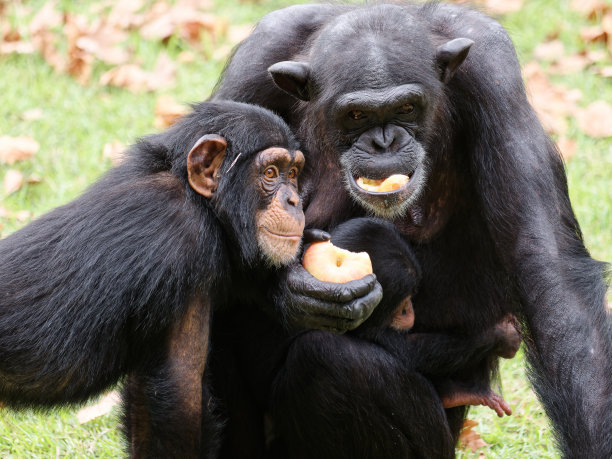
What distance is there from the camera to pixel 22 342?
14.3 ft

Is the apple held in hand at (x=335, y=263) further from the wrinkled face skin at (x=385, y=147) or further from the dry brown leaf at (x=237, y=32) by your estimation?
the dry brown leaf at (x=237, y=32)

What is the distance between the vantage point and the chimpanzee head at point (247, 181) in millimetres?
4793

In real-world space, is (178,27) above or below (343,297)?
below

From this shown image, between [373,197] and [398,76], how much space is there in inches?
23.7

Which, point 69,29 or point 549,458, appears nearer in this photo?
point 549,458

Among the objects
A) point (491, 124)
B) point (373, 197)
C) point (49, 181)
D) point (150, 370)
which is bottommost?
point (49, 181)

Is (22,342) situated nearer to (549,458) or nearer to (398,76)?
(398,76)

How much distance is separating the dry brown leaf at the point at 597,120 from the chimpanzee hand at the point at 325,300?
422 centimetres

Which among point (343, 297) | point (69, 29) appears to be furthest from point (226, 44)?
point (343, 297)

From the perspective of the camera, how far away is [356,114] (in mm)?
5043

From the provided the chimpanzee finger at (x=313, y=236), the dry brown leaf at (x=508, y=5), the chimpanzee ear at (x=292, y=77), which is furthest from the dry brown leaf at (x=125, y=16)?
the chimpanzee finger at (x=313, y=236)

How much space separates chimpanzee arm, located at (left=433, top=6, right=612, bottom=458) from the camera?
4516 mm

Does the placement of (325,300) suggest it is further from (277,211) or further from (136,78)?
(136,78)

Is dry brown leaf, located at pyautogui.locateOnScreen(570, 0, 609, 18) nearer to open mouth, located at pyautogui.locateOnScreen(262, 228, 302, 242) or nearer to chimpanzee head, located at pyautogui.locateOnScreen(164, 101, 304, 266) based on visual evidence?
chimpanzee head, located at pyautogui.locateOnScreen(164, 101, 304, 266)
